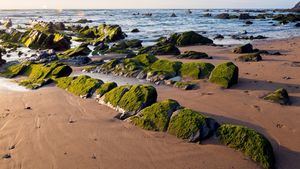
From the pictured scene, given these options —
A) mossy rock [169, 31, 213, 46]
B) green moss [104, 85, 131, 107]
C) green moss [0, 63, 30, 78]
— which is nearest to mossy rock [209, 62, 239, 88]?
green moss [104, 85, 131, 107]

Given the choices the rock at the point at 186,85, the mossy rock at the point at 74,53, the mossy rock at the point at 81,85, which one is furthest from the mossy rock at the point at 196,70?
the mossy rock at the point at 74,53

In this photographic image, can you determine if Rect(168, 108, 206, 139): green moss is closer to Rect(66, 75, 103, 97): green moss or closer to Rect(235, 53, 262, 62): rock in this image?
Rect(66, 75, 103, 97): green moss

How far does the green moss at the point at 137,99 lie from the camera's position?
9.77 metres

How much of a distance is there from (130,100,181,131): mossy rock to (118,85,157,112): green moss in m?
0.47

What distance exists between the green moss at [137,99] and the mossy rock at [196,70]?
4504 mm

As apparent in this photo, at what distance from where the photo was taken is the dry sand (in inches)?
286

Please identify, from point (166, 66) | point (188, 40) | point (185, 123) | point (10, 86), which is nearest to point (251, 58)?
point (166, 66)

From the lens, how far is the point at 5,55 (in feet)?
81.6

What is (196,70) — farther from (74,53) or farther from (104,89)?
(74,53)

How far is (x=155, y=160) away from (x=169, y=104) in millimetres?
2120

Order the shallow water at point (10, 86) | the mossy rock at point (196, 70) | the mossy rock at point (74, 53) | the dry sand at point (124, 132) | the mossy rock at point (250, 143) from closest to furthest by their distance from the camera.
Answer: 1. the mossy rock at point (250, 143)
2. the dry sand at point (124, 132)
3. the shallow water at point (10, 86)
4. the mossy rock at point (196, 70)
5. the mossy rock at point (74, 53)

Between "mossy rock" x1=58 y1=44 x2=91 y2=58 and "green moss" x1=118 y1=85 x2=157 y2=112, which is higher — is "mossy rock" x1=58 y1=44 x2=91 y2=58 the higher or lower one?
the lower one

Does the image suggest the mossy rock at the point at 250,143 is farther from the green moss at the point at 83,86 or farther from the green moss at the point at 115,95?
the green moss at the point at 83,86

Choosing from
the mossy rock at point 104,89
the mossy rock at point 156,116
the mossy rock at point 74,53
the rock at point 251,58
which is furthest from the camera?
the mossy rock at point 74,53
